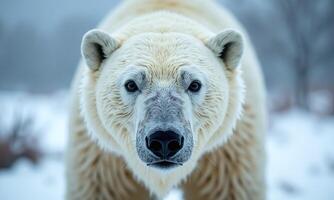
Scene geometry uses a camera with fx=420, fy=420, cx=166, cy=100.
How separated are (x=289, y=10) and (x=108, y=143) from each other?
16004mm

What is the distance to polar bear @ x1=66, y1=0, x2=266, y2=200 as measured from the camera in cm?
239

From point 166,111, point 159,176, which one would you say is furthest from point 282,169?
point 166,111

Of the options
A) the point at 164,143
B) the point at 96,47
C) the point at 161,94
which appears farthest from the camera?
the point at 96,47

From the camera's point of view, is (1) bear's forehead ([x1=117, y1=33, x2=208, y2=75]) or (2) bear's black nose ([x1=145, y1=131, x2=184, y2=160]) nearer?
(2) bear's black nose ([x1=145, y1=131, x2=184, y2=160])

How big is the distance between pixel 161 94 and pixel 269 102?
52.7 ft

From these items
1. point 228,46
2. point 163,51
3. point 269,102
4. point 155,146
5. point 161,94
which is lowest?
point 155,146

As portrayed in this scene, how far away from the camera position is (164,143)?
86.1 inches

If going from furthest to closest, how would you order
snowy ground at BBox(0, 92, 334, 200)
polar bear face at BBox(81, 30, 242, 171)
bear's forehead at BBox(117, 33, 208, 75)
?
snowy ground at BBox(0, 92, 334, 200) < bear's forehead at BBox(117, 33, 208, 75) < polar bear face at BBox(81, 30, 242, 171)

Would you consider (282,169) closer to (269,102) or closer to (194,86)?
Result: (194,86)

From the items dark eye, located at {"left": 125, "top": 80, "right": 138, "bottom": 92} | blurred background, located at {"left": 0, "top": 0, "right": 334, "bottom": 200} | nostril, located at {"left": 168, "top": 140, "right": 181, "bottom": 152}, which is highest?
blurred background, located at {"left": 0, "top": 0, "right": 334, "bottom": 200}

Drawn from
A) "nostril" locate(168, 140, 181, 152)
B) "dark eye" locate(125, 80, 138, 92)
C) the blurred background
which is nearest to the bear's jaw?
"dark eye" locate(125, 80, 138, 92)

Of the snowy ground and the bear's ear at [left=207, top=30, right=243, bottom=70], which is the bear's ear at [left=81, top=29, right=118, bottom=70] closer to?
the bear's ear at [left=207, top=30, right=243, bottom=70]

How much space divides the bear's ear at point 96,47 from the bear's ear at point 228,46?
0.67 metres

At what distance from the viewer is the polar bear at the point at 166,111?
94.0 inches
